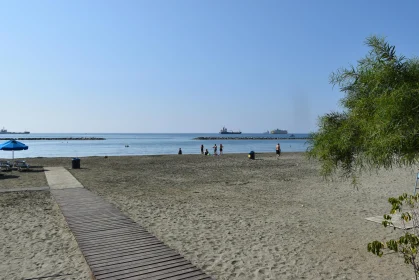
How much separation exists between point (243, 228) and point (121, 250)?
299 cm

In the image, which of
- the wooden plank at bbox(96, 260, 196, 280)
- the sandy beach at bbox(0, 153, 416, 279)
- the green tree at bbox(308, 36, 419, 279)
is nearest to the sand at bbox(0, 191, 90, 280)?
the sandy beach at bbox(0, 153, 416, 279)

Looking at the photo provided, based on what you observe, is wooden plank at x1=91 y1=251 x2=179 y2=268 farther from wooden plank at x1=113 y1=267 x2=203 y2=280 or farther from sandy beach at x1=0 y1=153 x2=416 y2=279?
wooden plank at x1=113 y1=267 x2=203 y2=280

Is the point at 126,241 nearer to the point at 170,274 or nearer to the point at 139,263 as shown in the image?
the point at 139,263

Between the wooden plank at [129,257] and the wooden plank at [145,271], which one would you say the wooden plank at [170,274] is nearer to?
the wooden plank at [145,271]

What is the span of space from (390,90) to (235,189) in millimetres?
10434

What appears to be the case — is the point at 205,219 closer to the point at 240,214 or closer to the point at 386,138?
the point at 240,214

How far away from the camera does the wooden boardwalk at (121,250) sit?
4848 mm

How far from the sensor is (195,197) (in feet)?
38.9

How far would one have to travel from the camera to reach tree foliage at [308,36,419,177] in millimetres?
3307

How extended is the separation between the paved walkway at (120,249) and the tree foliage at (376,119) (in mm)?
2667

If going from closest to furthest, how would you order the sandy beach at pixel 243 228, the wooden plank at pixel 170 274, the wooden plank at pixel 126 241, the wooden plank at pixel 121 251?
the wooden plank at pixel 170 274 < the sandy beach at pixel 243 228 < the wooden plank at pixel 121 251 < the wooden plank at pixel 126 241

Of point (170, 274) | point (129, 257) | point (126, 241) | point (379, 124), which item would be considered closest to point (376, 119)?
point (379, 124)

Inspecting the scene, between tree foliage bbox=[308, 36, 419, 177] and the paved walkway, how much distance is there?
267 centimetres

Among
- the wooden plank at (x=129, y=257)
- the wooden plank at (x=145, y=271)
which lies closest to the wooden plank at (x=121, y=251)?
the wooden plank at (x=129, y=257)
